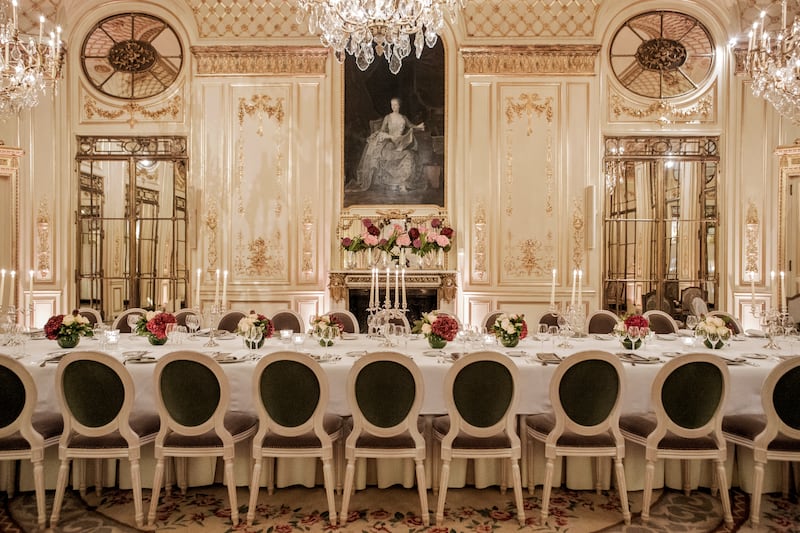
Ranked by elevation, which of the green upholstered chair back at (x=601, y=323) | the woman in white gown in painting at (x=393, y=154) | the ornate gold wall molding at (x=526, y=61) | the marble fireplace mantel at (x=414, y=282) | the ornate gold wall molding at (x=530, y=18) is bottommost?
the green upholstered chair back at (x=601, y=323)

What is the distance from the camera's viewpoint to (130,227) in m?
7.81

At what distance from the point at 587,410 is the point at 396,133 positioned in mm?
5228

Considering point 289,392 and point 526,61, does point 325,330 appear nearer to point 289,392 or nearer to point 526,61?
point 289,392

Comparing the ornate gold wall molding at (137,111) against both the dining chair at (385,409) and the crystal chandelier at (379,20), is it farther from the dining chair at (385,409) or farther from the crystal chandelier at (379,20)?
the dining chair at (385,409)

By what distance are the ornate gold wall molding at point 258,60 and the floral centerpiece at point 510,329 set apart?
4870mm

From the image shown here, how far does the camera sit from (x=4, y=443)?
3.15 meters

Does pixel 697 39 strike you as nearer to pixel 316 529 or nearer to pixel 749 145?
pixel 749 145

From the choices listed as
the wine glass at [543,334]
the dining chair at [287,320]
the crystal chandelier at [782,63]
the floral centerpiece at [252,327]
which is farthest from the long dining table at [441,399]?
the crystal chandelier at [782,63]

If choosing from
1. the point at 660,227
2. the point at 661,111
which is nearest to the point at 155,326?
the point at 660,227

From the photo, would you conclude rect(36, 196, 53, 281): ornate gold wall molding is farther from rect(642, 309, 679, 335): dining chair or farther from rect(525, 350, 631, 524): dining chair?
rect(642, 309, 679, 335): dining chair

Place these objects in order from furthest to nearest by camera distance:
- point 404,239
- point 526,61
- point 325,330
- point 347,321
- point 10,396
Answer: point 526,61 → point 347,321 → point 404,239 → point 325,330 → point 10,396

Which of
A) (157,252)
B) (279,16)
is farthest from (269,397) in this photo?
(279,16)

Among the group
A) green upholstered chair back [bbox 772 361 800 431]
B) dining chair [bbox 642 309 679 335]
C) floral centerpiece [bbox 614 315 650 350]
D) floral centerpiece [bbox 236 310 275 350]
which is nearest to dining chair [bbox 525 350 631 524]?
green upholstered chair back [bbox 772 361 800 431]

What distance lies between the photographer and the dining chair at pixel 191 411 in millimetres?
3100
